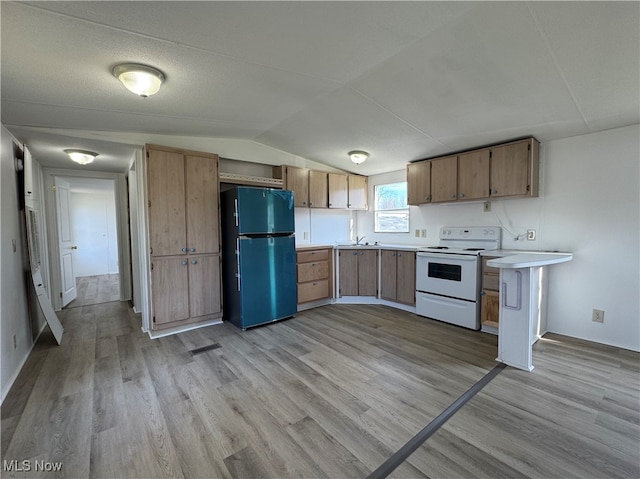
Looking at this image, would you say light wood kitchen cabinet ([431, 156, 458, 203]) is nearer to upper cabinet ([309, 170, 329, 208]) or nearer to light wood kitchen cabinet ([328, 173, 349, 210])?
light wood kitchen cabinet ([328, 173, 349, 210])

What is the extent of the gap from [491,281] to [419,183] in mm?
1629

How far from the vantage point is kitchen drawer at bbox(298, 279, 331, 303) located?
4158 mm

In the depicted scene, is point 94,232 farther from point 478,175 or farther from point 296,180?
point 478,175

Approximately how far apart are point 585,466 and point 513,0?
247 cm

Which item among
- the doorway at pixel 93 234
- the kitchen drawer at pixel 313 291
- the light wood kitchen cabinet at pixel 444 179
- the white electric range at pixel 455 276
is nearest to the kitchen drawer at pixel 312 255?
the kitchen drawer at pixel 313 291

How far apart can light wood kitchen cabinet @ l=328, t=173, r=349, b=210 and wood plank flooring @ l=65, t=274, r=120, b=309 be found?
4.14m

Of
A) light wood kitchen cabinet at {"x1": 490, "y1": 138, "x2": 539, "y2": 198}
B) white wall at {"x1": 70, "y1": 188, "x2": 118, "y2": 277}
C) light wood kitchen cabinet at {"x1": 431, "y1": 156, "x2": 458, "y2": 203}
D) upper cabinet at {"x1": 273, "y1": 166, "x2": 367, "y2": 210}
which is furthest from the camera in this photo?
white wall at {"x1": 70, "y1": 188, "x2": 118, "y2": 277}

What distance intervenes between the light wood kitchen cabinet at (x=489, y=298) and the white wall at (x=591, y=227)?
605 millimetres

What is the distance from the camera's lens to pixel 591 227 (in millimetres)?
2990

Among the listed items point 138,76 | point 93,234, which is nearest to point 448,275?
point 138,76

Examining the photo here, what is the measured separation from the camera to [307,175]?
4.44 metres

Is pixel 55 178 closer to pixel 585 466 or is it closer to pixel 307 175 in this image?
pixel 307 175

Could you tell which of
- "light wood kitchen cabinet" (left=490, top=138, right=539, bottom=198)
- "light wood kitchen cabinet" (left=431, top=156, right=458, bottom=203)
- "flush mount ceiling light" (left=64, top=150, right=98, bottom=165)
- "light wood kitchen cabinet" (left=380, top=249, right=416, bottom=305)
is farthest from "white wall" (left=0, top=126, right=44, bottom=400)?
"light wood kitchen cabinet" (left=490, top=138, right=539, bottom=198)

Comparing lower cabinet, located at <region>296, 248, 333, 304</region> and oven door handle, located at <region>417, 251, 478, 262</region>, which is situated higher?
oven door handle, located at <region>417, 251, 478, 262</region>
